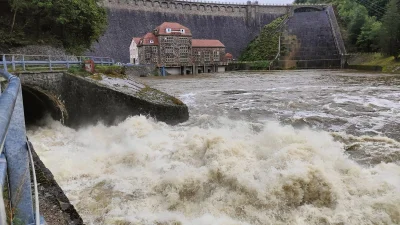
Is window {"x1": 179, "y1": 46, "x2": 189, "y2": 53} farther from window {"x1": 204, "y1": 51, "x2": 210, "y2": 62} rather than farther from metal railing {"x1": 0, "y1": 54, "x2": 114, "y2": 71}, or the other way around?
metal railing {"x1": 0, "y1": 54, "x2": 114, "y2": 71}

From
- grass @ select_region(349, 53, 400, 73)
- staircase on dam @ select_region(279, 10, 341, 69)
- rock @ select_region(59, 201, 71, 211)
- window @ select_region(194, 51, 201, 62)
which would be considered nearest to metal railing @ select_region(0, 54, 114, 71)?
rock @ select_region(59, 201, 71, 211)

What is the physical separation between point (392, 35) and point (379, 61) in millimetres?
3608

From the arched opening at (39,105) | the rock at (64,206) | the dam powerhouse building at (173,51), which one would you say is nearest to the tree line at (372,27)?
the dam powerhouse building at (173,51)

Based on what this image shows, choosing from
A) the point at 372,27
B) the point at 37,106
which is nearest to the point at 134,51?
the point at 372,27

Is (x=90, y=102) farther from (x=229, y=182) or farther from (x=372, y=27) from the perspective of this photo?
(x=372, y=27)

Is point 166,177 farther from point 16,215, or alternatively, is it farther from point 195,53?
point 195,53

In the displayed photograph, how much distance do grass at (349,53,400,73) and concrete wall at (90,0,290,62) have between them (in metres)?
25.1

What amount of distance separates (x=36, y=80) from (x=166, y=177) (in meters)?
9.24

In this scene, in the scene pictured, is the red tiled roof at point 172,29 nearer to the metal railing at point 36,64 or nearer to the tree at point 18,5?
the tree at point 18,5

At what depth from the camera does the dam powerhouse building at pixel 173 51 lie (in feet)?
183

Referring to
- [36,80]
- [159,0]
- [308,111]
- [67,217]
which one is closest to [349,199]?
[67,217]

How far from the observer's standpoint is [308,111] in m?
14.3

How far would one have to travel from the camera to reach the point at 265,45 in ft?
223

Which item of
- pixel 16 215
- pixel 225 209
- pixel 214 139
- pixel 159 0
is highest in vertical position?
pixel 159 0
